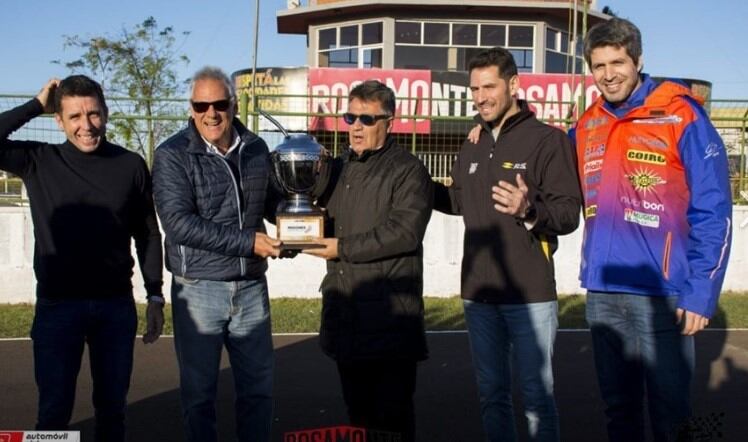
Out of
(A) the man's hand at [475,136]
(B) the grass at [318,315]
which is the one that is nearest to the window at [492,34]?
(B) the grass at [318,315]

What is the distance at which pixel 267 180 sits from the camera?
4.32 meters

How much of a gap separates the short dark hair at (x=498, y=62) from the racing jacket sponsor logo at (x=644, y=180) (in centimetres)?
80

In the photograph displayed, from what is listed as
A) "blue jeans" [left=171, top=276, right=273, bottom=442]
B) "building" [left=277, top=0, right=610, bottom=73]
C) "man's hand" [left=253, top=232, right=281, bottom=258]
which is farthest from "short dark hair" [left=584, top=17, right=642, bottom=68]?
"building" [left=277, top=0, right=610, bottom=73]

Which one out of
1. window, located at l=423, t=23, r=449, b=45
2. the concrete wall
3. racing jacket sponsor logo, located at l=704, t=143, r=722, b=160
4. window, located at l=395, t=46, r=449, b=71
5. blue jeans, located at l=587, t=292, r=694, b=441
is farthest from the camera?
window, located at l=423, t=23, r=449, b=45

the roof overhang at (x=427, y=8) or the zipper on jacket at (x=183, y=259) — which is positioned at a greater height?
the roof overhang at (x=427, y=8)

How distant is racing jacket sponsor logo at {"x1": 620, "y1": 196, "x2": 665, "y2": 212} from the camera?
12.3 feet

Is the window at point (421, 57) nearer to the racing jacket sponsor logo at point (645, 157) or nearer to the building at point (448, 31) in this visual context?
the building at point (448, 31)

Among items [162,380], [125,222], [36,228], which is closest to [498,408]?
[125,222]

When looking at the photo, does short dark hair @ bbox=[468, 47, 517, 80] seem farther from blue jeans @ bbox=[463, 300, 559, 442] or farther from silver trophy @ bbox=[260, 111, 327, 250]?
blue jeans @ bbox=[463, 300, 559, 442]

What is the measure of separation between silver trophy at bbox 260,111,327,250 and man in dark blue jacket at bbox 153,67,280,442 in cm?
11

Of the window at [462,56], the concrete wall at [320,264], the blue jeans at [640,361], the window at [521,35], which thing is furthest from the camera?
the window at [521,35]

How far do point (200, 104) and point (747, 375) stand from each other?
5630mm

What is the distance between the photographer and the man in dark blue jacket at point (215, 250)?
402 centimetres

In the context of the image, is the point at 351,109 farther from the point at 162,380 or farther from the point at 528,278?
the point at 162,380
